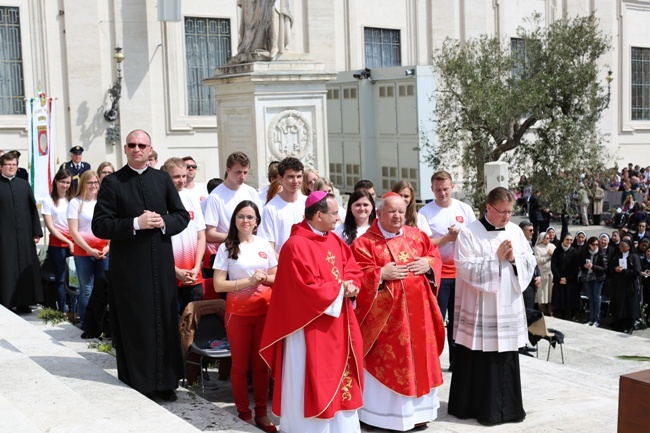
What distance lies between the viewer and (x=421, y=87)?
22.6 m

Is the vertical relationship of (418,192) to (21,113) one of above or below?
below

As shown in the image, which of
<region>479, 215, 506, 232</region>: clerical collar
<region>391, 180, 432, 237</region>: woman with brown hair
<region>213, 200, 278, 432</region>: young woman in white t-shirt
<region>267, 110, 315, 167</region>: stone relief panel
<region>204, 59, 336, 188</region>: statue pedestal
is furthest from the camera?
<region>267, 110, 315, 167</region>: stone relief panel

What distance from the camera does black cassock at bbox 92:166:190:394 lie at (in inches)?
262

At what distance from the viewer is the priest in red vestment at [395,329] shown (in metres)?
6.83

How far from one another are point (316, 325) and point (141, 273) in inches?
52.3

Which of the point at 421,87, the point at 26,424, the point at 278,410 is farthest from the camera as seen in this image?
the point at 421,87

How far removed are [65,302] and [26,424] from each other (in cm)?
518

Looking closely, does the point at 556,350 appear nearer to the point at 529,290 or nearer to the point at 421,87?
the point at 529,290

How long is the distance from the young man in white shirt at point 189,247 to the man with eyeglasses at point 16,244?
252cm

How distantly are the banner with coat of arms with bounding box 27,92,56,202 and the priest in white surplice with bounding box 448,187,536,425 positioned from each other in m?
6.94

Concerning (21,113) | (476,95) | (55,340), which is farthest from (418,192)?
(55,340)

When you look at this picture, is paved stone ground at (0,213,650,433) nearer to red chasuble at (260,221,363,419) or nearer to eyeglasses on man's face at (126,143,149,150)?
red chasuble at (260,221,363,419)

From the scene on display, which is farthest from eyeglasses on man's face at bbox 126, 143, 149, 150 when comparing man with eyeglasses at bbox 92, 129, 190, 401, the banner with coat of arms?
the banner with coat of arms

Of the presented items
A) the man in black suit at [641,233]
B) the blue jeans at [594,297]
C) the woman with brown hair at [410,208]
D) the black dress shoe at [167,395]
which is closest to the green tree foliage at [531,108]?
the man in black suit at [641,233]
